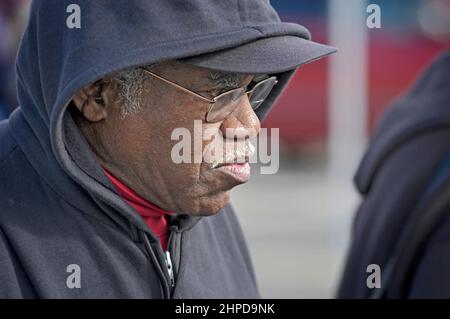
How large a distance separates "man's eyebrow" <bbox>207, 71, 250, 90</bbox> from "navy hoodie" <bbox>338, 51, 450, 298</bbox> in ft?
2.42

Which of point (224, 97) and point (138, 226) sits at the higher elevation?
point (224, 97)

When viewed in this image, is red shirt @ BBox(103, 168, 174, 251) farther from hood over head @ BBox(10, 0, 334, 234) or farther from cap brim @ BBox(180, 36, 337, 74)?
cap brim @ BBox(180, 36, 337, 74)

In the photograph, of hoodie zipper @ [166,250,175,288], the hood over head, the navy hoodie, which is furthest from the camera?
the navy hoodie

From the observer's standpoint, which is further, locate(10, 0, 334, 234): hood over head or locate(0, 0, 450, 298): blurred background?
locate(0, 0, 450, 298): blurred background

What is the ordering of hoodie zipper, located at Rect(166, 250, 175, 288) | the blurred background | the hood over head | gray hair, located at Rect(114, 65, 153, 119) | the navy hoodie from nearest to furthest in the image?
the hood over head < gray hair, located at Rect(114, 65, 153, 119) < hoodie zipper, located at Rect(166, 250, 175, 288) < the navy hoodie < the blurred background

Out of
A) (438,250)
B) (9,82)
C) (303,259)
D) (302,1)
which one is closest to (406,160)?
(438,250)

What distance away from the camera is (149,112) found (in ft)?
6.48

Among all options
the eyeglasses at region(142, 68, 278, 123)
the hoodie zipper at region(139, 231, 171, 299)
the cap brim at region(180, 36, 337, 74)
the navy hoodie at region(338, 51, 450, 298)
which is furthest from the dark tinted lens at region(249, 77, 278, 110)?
the navy hoodie at region(338, 51, 450, 298)

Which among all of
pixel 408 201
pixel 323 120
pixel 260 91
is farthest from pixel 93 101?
pixel 323 120

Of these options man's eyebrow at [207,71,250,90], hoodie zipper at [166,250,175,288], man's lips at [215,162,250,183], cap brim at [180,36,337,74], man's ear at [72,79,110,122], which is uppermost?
cap brim at [180,36,337,74]

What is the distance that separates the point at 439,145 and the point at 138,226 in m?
0.99

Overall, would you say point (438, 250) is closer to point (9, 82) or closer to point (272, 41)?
point (272, 41)

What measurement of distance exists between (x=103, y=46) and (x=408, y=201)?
108 centimetres

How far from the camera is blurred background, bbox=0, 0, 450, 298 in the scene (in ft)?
22.3
